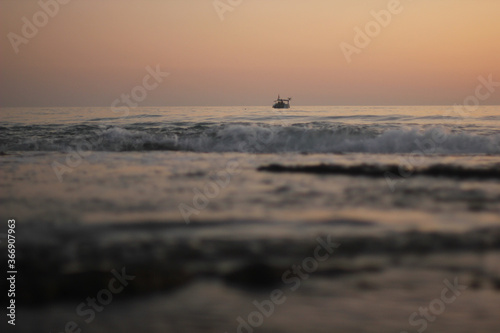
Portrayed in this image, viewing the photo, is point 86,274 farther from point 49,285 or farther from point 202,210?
point 202,210

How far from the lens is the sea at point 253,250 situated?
3127mm

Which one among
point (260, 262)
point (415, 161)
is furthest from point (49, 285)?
point (415, 161)

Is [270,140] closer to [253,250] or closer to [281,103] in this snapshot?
[253,250]

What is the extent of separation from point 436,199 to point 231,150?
1072cm

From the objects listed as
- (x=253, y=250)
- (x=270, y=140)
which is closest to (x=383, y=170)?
(x=253, y=250)

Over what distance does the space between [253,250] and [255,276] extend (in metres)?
0.67

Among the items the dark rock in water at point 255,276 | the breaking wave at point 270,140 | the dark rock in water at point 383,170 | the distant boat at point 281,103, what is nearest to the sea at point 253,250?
the dark rock in water at point 255,276

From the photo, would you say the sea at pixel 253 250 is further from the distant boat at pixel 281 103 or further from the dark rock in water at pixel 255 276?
the distant boat at pixel 281 103

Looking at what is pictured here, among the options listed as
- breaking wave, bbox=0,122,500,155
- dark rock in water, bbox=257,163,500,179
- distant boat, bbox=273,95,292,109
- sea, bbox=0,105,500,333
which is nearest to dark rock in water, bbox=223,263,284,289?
sea, bbox=0,105,500,333

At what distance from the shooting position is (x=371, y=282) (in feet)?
12.0

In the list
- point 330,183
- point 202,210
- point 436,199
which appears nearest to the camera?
point 202,210

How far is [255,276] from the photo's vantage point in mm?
3852

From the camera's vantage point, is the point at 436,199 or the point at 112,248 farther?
the point at 436,199

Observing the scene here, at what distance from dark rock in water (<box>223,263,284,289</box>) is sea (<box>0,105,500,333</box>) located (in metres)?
0.01
